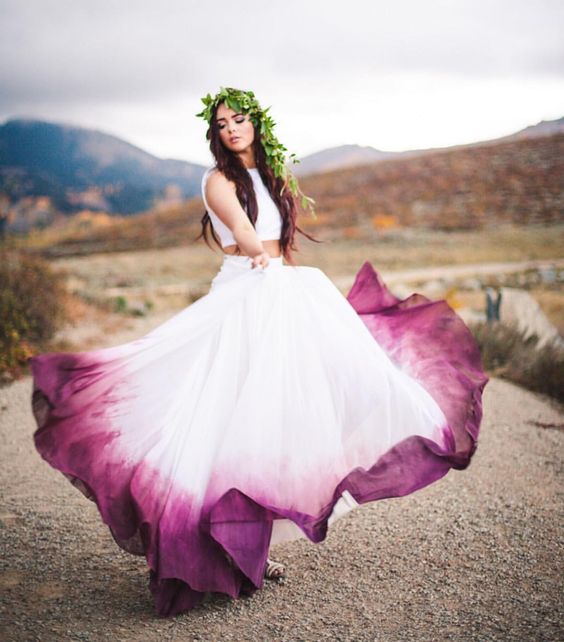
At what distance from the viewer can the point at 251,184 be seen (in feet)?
10.5

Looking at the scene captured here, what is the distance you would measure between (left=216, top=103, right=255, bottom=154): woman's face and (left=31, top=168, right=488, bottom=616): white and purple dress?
23cm

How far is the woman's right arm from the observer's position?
117 inches

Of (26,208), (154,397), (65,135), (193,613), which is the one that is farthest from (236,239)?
(65,135)

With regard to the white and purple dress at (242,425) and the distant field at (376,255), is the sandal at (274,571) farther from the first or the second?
the distant field at (376,255)

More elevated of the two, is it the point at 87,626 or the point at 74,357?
the point at 74,357

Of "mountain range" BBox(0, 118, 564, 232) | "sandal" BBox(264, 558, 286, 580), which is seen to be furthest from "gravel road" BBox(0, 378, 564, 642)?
"mountain range" BBox(0, 118, 564, 232)

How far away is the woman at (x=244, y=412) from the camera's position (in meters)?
2.56

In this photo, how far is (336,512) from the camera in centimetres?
253

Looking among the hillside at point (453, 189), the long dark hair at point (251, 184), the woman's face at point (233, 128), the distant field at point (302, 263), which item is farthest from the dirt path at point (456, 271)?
the woman's face at point (233, 128)

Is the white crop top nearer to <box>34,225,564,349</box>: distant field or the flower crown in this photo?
the flower crown

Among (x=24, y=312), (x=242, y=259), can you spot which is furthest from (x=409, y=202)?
(x=242, y=259)

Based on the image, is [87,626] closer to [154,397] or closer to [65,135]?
[154,397]

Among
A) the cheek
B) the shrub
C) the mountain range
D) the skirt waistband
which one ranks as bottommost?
the shrub

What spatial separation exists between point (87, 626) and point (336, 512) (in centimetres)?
119
